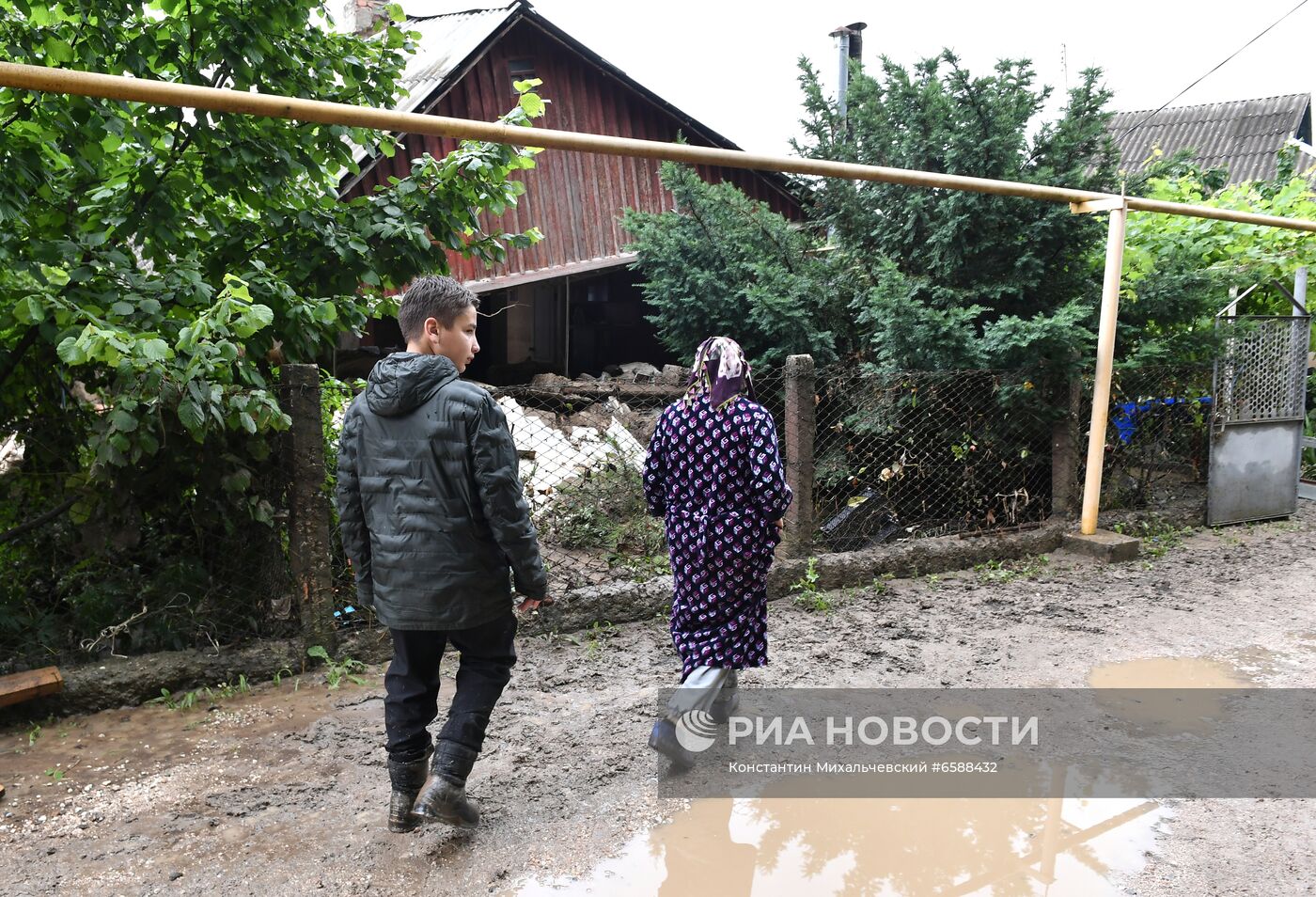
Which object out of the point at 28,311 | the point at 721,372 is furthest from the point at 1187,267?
the point at 28,311

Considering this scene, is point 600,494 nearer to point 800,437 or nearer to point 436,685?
point 800,437

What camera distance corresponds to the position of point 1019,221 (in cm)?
682

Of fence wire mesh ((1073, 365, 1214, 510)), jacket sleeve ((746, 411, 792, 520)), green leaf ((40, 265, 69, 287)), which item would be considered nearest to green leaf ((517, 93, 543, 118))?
jacket sleeve ((746, 411, 792, 520))

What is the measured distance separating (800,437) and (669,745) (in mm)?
2810

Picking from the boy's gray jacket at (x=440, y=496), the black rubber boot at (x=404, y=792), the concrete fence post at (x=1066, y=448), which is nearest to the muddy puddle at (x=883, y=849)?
the black rubber boot at (x=404, y=792)

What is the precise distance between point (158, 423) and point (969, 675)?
3852 millimetres

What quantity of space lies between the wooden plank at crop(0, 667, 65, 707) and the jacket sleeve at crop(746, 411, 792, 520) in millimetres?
3022

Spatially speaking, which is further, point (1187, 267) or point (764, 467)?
point (1187, 267)

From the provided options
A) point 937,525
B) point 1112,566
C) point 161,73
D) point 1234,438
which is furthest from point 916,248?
point 161,73

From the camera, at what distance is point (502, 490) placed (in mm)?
2988

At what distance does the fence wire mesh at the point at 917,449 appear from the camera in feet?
22.0

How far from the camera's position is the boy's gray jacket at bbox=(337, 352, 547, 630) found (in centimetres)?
300

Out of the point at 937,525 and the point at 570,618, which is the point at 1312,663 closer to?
the point at 937,525

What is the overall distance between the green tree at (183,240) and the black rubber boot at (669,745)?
204cm
